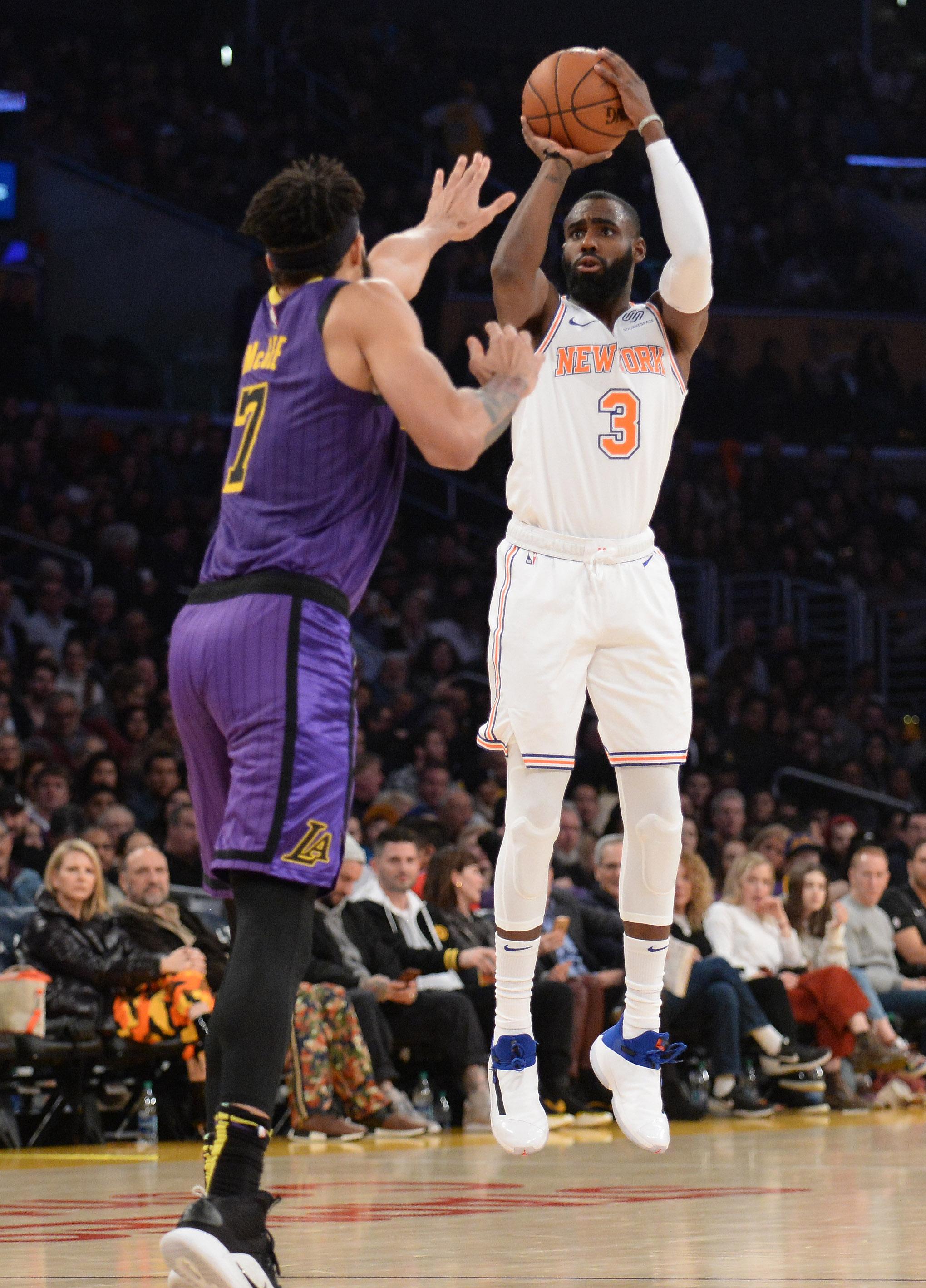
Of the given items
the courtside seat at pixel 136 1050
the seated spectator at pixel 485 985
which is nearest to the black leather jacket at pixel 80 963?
the courtside seat at pixel 136 1050

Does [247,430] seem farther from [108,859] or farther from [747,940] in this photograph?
[747,940]

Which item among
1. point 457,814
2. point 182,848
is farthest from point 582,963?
point 182,848

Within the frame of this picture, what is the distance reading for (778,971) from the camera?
11.7 m

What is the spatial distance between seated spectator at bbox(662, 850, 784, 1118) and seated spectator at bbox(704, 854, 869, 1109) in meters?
0.45

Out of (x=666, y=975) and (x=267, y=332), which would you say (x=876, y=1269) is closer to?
(x=267, y=332)

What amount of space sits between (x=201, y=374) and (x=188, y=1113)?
10944 mm

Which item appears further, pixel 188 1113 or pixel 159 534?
pixel 159 534

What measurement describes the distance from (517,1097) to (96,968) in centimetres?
425

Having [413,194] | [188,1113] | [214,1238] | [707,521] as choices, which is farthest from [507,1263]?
[413,194]

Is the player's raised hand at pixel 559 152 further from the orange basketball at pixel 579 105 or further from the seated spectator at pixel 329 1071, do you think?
the seated spectator at pixel 329 1071

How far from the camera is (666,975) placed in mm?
10398

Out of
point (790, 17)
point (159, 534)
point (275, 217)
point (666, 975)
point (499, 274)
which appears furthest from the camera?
point (790, 17)

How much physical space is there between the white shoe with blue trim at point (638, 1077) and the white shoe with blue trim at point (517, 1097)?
22 cm

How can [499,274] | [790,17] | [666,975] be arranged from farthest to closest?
1. [790,17]
2. [666,975]
3. [499,274]
